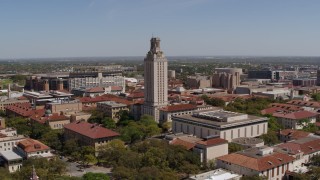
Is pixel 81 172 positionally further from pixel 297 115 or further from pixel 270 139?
pixel 297 115

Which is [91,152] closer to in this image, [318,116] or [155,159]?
[155,159]

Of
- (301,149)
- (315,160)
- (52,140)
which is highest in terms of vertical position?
(301,149)

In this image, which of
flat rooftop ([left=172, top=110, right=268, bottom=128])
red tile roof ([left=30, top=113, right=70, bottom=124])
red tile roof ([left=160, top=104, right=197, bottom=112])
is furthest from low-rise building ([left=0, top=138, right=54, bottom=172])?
red tile roof ([left=160, top=104, right=197, bottom=112])

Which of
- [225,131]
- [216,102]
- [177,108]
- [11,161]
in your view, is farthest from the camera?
[216,102]

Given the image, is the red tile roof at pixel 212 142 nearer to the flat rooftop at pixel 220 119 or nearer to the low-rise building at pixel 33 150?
the flat rooftop at pixel 220 119

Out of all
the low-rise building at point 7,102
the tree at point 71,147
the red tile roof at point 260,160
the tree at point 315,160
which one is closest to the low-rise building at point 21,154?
the tree at point 71,147

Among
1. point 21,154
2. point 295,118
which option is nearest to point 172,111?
point 295,118
